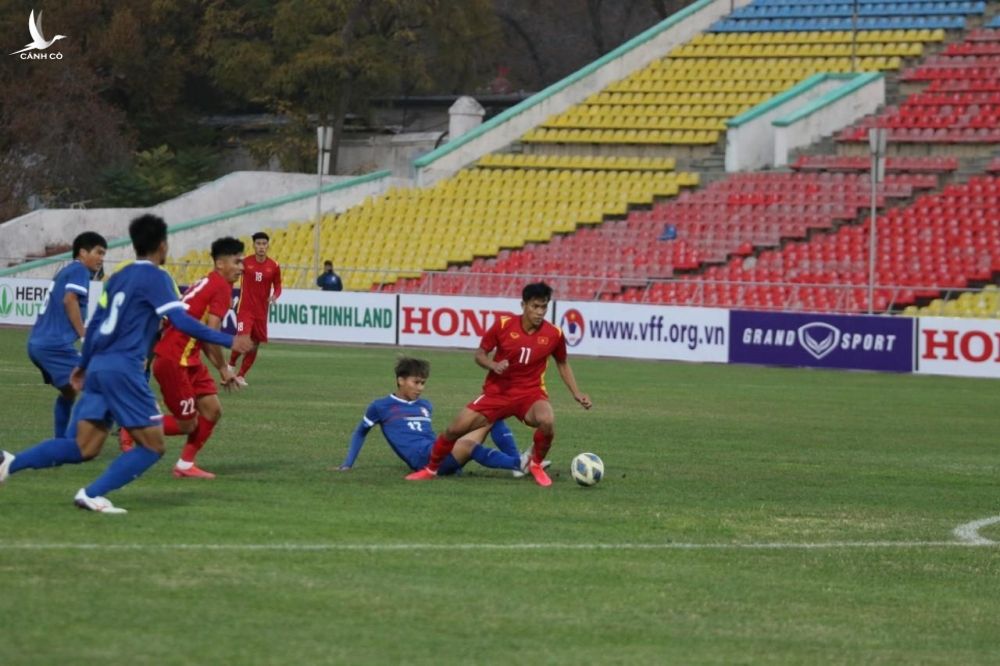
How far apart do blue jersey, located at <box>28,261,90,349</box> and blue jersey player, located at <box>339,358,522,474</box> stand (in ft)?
8.74

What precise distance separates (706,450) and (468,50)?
44710 millimetres

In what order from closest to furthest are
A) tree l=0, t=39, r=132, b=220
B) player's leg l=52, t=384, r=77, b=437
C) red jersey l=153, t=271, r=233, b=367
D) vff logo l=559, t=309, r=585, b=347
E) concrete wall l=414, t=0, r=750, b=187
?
1. red jersey l=153, t=271, r=233, b=367
2. player's leg l=52, t=384, r=77, b=437
3. vff logo l=559, t=309, r=585, b=347
4. concrete wall l=414, t=0, r=750, b=187
5. tree l=0, t=39, r=132, b=220

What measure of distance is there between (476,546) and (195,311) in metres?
4.81

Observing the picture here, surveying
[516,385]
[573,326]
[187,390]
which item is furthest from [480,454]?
[573,326]

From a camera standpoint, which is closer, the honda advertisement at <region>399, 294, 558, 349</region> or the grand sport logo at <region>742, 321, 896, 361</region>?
the grand sport logo at <region>742, 321, 896, 361</region>

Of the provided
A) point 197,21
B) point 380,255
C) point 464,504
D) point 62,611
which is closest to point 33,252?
point 380,255

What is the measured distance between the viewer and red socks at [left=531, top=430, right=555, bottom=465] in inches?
568

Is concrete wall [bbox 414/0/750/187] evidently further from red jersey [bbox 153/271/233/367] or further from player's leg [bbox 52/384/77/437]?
player's leg [bbox 52/384/77/437]

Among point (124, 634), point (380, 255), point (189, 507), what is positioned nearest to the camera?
point (124, 634)

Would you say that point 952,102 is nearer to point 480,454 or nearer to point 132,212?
point 132,212

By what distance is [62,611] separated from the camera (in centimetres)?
841

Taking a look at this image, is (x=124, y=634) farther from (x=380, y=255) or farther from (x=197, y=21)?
(x=197, y=21)

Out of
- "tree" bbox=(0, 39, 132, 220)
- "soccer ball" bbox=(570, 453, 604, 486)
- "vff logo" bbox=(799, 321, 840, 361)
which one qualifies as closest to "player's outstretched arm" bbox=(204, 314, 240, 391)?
"soccer ball" bbox=(570, 453, 604, 486)

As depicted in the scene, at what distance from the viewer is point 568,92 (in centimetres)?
5216
